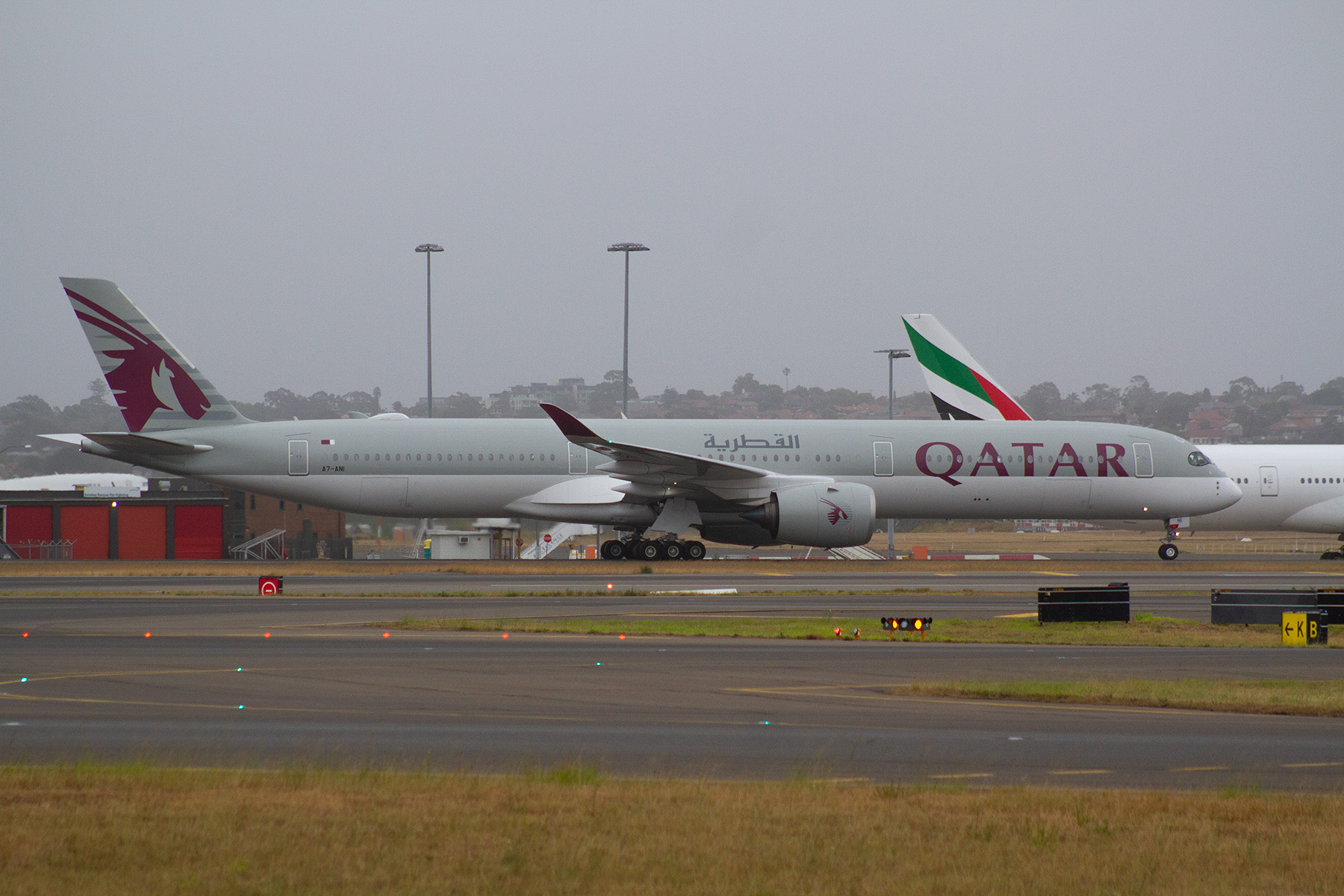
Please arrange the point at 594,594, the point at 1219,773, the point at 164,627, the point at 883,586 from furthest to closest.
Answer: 1. the point at 883,586
2. the point at 594,594
3. the point at 164,627
4. the point at 1219,773

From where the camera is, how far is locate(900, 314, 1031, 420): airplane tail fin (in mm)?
49062

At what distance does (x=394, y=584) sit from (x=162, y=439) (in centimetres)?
1034

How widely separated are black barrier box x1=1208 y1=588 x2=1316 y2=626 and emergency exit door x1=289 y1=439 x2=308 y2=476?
24725 mm

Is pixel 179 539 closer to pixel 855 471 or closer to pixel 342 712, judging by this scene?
pixel 855 471

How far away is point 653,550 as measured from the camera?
120ft

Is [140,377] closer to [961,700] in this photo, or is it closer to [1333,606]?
[961,700]

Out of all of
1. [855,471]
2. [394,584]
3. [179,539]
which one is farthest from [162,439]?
[855,471]

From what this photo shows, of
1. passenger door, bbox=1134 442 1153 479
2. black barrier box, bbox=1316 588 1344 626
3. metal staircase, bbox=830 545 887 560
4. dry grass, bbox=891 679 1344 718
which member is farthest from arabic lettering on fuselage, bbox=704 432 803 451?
dry grass, bbox=891 679 1344 718

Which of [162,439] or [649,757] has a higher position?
[162,439]

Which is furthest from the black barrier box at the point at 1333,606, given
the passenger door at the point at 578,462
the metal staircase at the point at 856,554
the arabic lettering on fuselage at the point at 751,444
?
the metal staircase at the point at 856,554

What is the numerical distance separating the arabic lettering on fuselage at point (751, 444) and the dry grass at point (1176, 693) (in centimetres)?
2318

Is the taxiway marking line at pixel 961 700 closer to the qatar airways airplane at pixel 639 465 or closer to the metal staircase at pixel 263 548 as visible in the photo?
the qatar airways airplane at pixel 639 465

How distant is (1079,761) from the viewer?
955 cm

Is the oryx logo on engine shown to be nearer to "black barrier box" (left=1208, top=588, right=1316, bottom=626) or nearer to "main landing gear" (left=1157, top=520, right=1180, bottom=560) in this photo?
"main landing gear" (left=1157, top=520, right=1180, bottom=560)
